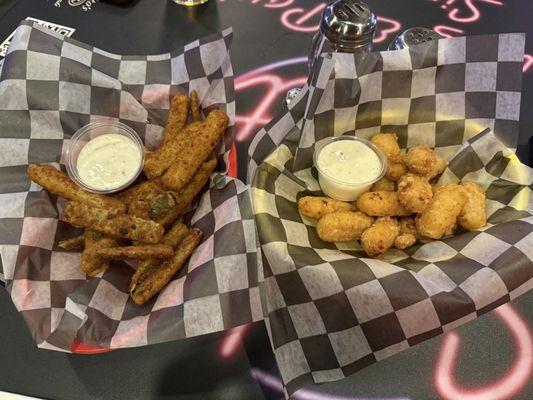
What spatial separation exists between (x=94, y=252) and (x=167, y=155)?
1.46 feet

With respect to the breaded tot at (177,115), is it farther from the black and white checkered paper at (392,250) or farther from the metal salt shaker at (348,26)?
the metal salt shaker at (348,26)

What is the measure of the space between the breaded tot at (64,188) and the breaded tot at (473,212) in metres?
1.19

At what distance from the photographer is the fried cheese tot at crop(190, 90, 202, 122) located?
1675mm

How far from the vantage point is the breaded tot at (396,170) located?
1.65 metres

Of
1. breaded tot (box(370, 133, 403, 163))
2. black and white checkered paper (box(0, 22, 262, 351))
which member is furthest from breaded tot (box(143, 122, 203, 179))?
breaded tot (box(370, 133, 403, 163))


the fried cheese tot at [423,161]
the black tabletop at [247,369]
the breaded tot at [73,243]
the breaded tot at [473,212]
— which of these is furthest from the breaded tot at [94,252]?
the breaded tot at [473,212]

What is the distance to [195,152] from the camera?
5.07 feet

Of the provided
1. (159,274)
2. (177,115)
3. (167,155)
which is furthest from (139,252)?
(177,115)

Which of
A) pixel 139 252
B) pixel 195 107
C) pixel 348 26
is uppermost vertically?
pixel 348 26

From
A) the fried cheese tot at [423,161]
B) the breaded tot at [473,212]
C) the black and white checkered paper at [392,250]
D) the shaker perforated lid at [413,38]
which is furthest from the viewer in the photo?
the shaker perforated lid at [413,38]

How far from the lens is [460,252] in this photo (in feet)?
4.45

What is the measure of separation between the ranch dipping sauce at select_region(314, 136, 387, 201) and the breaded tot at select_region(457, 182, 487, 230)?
0.31m

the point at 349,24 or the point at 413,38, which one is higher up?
the point at 349,24

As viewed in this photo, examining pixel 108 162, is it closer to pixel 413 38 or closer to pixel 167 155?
pixel 167 155
